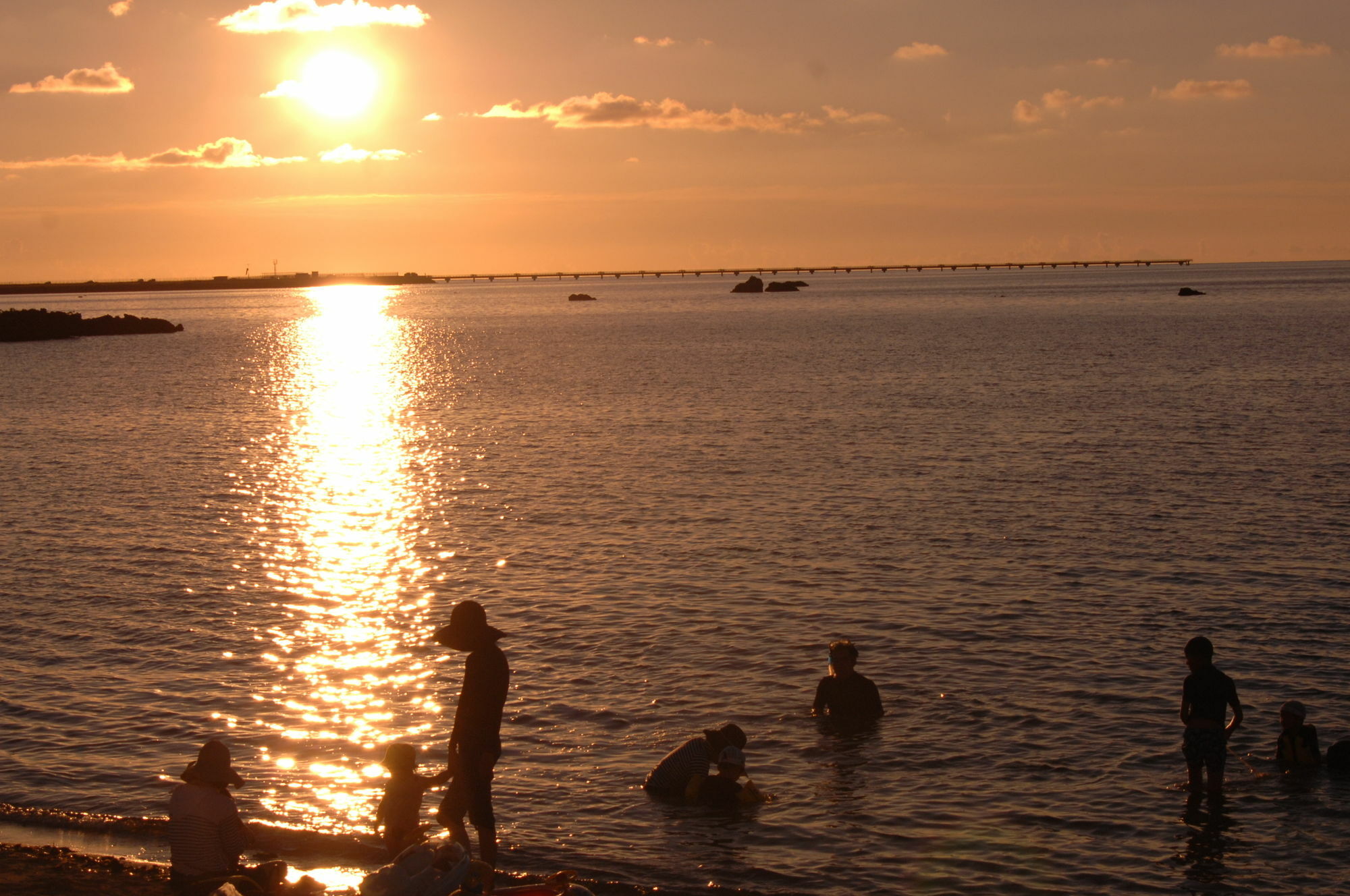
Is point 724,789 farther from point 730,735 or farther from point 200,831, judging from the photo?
point 200,831

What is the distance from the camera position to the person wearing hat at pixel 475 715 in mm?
11977

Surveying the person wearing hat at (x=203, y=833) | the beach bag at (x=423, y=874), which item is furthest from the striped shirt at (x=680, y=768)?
the person wearing hat at (x=203, y=833)

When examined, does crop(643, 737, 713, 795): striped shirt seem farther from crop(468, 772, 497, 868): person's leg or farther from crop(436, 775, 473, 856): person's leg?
crop(436, 775, 473, 856): person's leg

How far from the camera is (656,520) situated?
3369 centimetres

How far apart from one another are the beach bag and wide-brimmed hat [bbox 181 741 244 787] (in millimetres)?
1854

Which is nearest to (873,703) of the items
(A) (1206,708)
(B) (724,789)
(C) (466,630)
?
(B) (724,789)

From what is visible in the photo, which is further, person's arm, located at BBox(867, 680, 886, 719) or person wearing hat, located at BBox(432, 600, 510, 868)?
person's arm, located at BBox(867, 680, 886, 719)

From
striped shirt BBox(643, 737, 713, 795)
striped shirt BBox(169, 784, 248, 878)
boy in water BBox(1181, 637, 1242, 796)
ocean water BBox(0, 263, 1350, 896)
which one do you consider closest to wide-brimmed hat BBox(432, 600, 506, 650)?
striped shirt BBox(169, 784, 248, 878)

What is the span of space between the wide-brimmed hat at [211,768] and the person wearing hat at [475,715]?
6.97ft

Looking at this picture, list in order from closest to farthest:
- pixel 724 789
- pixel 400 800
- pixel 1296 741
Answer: pixel 400 800 → pixel 724 789 → pixel 1296 741

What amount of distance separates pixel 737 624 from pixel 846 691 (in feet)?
18.0

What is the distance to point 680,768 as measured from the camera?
1551 centimetres

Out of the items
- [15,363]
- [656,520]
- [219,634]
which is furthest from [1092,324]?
[219,634]

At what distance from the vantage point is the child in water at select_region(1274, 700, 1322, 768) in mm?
16016
